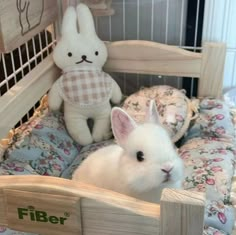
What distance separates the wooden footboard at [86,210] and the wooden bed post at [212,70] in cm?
97

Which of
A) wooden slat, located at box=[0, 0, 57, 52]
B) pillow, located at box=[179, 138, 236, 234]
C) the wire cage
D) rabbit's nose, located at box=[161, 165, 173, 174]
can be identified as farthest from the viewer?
the wire cage

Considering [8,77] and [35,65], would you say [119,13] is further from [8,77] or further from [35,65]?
[8,77]

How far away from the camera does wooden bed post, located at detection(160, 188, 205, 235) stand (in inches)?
25.6

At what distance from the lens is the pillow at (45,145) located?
1389mm

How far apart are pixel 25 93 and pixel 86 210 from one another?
779 mm

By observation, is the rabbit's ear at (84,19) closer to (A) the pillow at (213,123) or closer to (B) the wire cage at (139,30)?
(B) the wire cage at (139,30)

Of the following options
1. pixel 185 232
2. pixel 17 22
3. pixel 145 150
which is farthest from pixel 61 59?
pixel 185 232

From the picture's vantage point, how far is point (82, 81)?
1537 millimetres

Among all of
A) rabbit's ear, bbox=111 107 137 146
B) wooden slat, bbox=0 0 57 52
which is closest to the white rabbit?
rabbit's ear, bbox=111 107 137 146

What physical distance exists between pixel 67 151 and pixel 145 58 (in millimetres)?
442

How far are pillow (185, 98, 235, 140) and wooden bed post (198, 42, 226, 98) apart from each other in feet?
0.25

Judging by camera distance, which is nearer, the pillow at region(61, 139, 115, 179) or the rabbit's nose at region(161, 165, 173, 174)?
the rabbit's nose at region(161, 165, 173, 174)

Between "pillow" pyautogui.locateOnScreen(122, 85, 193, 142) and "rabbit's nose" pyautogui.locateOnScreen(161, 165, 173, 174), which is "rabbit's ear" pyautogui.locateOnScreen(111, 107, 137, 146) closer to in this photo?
"rabbit's nose" pyautogui.locateOnScreen(161, 165, 173, 174)

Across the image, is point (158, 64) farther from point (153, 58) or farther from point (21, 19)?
point (21, 19)
